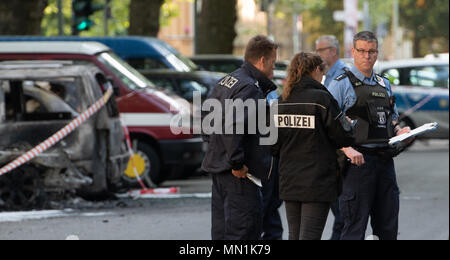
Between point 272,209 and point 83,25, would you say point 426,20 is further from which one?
point 272,209

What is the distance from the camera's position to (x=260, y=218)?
7391 mm

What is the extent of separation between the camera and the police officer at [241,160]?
7.23m

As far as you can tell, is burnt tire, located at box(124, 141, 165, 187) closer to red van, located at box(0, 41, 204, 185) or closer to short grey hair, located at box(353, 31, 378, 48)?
red van, located at box(0, 41, 204, 185)

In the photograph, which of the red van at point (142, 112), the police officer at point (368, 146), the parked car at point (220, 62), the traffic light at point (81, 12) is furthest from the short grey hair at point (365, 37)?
the traffic light at point (81, 12)

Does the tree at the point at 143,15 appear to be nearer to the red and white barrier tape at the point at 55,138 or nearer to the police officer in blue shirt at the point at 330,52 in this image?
the red and white barrier tape at the point at 55,138

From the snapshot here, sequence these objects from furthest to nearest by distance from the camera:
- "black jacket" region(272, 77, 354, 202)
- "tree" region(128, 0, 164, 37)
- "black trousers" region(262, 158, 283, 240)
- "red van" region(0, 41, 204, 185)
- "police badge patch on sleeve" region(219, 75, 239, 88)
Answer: "tree" region(128, 0, 164, 37) → "red van" region(0, 41, 204, 185) → "black trousers" region(262, 158, 283, 240) → "police badge patch on sleeve" region(219, 75, 239, 88) → "black jacket" region(272, 77, 354, 202)

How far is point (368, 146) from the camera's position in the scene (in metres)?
7.59

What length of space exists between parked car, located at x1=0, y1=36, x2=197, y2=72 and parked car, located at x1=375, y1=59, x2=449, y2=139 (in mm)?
4367

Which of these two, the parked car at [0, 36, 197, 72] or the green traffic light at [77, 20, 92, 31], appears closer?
the parked car at [0, 36, 197, 72]

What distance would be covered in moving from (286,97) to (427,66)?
14867 mm

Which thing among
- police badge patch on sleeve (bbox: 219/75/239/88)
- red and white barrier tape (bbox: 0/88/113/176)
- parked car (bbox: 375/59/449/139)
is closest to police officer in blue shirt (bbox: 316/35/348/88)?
police badge patch on sleeve (bbox: 219/75/239/88)

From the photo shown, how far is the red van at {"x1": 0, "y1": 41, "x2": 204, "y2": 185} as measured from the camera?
591 inches
